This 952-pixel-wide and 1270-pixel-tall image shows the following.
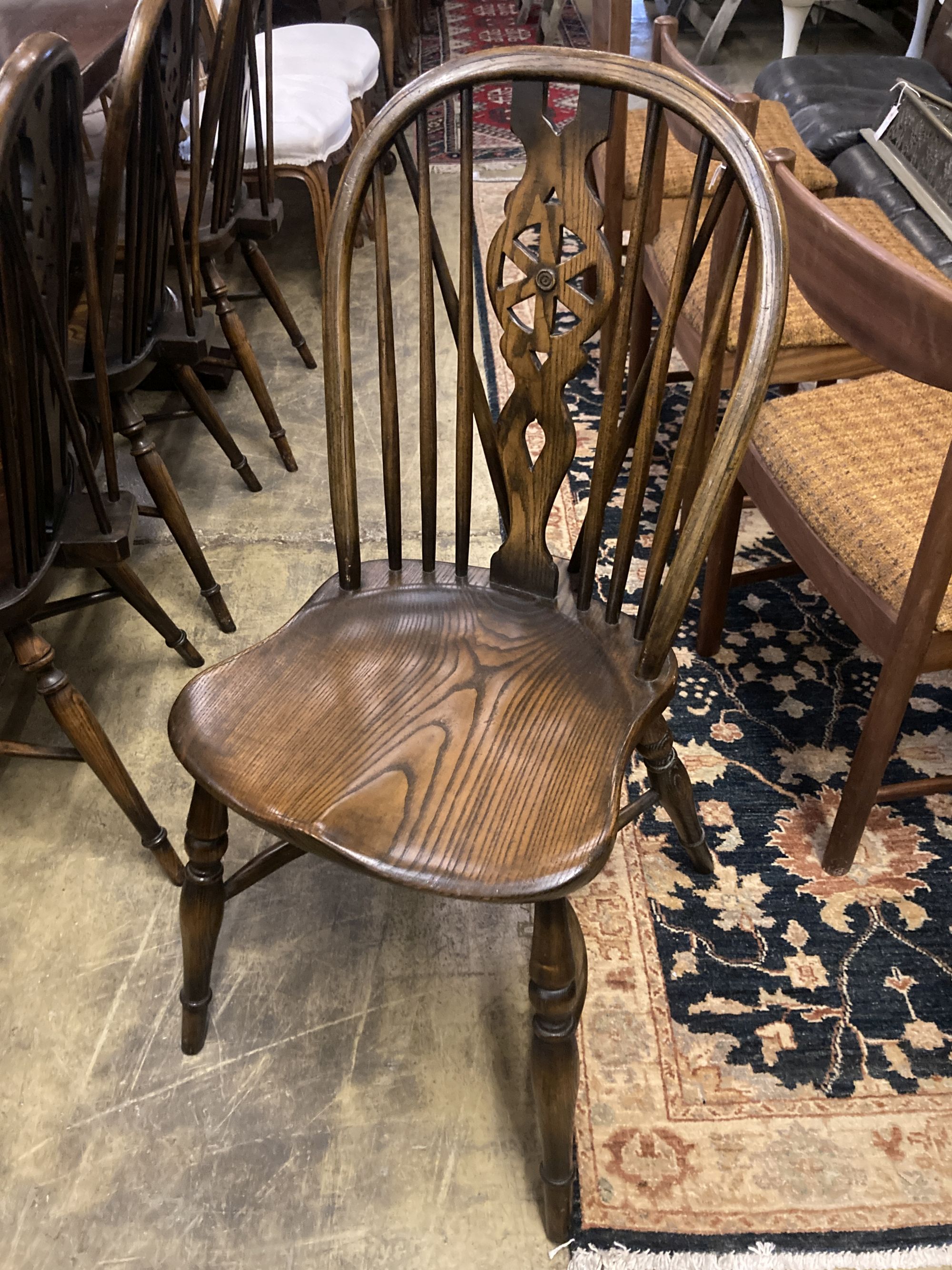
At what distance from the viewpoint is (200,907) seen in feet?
3.51

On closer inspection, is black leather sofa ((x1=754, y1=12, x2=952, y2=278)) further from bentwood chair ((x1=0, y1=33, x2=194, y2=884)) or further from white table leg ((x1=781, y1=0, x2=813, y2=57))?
bentwood chair ((x1=0, y1=33, x2=194, y2=884))

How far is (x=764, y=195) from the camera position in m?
0.82

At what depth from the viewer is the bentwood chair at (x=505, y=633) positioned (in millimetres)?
831

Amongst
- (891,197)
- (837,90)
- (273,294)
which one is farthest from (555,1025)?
(837,90)

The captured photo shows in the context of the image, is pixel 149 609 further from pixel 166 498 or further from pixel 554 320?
pixel 554 320

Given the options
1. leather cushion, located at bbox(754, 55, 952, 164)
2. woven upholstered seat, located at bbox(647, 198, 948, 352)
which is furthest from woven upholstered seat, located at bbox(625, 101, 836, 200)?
leather cushion, located at bbox(754, 55, 952, 164)

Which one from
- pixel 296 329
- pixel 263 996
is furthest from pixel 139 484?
pixel 263 996

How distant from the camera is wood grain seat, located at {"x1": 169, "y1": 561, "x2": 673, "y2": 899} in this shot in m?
0.82

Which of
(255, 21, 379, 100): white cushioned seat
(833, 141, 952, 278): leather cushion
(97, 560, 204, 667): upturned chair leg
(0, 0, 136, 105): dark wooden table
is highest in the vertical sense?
(0, 0, 136, 105): dark wooden table

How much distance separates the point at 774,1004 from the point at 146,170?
1355 mm

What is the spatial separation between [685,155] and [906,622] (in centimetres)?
140

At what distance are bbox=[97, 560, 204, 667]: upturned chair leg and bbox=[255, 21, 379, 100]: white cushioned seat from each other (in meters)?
1.40

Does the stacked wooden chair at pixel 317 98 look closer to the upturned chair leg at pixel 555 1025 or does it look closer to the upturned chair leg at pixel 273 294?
the upturned chair leg at pixel 273 294

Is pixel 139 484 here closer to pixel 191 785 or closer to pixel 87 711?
pixel 191 785
